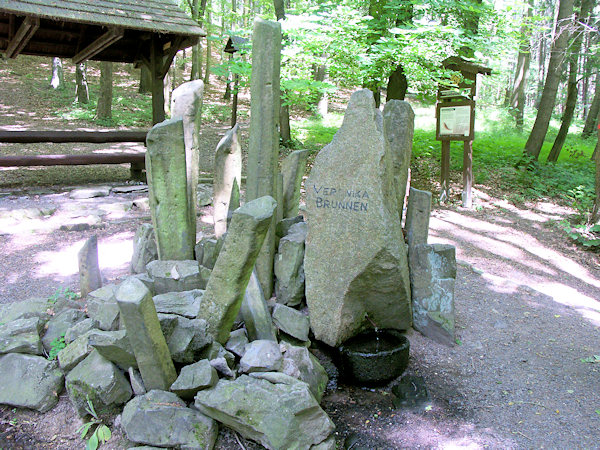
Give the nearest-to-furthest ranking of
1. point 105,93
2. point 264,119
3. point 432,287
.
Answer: point 264,119 < point 432,287 < point 105,93

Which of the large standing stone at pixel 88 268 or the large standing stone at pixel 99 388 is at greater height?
the large standing stone at pixel 88 268

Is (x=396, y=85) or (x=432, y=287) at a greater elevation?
(x=396, y=85)

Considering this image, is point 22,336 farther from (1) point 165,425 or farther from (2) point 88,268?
(1) point 165,425

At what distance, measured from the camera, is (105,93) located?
46.0 ft

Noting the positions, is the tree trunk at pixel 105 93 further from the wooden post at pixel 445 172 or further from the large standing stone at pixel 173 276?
the large standing stone at pixel 173 276

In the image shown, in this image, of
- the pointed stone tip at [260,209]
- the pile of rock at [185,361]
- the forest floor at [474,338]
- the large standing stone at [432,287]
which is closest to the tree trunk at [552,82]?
the forest floor at [474,338]

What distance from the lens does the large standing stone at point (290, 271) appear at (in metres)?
3.99

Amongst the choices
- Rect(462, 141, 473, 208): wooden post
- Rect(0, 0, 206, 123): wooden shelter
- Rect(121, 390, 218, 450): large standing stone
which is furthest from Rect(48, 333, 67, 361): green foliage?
Rect(462, 141, 473, 208): wooden post

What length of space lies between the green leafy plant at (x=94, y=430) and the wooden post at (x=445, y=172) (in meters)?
7.63

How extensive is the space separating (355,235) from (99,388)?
2.09 m

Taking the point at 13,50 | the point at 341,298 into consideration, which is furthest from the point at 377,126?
the point at 13,50

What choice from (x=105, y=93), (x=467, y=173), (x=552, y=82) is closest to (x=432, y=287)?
(x=467, y=173)

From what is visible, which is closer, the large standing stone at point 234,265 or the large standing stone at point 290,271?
the large standing stone at point 234,265

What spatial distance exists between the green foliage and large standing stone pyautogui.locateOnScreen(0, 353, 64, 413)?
2.8 inches
